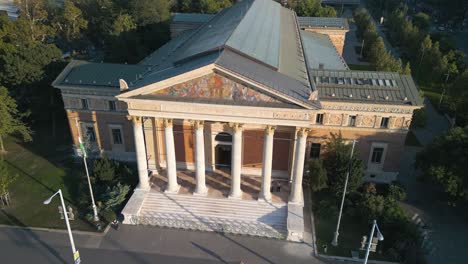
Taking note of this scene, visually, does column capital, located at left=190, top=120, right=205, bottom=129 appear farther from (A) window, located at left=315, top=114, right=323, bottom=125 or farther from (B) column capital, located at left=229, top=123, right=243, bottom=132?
(A) window, located at left=315, top=114, right=323, bottom=125

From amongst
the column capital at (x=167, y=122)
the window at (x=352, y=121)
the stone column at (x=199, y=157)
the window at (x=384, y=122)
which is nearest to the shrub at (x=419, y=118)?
the window at (x=384, y=122)

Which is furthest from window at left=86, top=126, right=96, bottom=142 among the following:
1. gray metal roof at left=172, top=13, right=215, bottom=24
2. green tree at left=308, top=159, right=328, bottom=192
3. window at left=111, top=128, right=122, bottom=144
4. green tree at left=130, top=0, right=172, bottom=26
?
gray metal roof at left=172, top=13, right=215, bottom=24

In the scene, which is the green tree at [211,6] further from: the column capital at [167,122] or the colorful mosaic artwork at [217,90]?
the colorful mosaic artwork at [217,90]

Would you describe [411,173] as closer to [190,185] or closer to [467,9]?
[190,185]

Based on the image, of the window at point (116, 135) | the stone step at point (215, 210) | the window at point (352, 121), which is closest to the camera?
the stone step at point (215, 210)

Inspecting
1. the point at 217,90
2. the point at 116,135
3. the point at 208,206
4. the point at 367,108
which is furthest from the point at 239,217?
the point at 116,135
